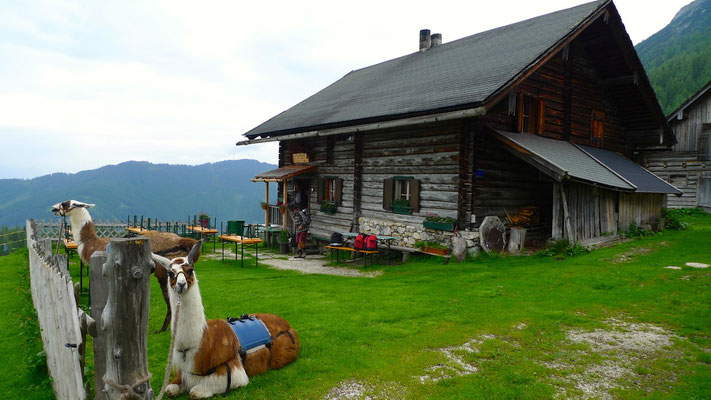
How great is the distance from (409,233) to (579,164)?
605 centimetres

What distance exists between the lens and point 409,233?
14781 mm

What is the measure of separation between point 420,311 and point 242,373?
4.01 metres

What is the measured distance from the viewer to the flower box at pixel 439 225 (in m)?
13.3

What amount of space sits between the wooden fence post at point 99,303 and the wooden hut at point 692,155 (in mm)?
27281

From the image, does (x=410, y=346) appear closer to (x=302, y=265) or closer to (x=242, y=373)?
(x=242, y=373)

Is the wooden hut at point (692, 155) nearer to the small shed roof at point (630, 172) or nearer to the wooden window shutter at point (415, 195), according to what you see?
the small shed roof at point (630, 172)

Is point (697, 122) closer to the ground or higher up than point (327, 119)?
higher up

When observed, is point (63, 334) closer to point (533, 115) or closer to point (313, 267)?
point (313, 267)

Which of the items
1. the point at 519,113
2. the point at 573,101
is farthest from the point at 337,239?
the point at 573,101

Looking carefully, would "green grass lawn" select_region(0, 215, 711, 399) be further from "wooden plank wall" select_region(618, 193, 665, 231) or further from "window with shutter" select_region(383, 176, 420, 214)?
"wooden plank wall" select_region(618, 193, 665, 231)

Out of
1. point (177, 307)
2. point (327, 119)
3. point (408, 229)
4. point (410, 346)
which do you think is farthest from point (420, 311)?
point (327, 119)

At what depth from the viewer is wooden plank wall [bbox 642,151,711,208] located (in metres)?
23.8

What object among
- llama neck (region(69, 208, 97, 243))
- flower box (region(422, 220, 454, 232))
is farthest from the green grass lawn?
flower box (region(422, 220, 454, 232))

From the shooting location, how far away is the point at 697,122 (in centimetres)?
2400
